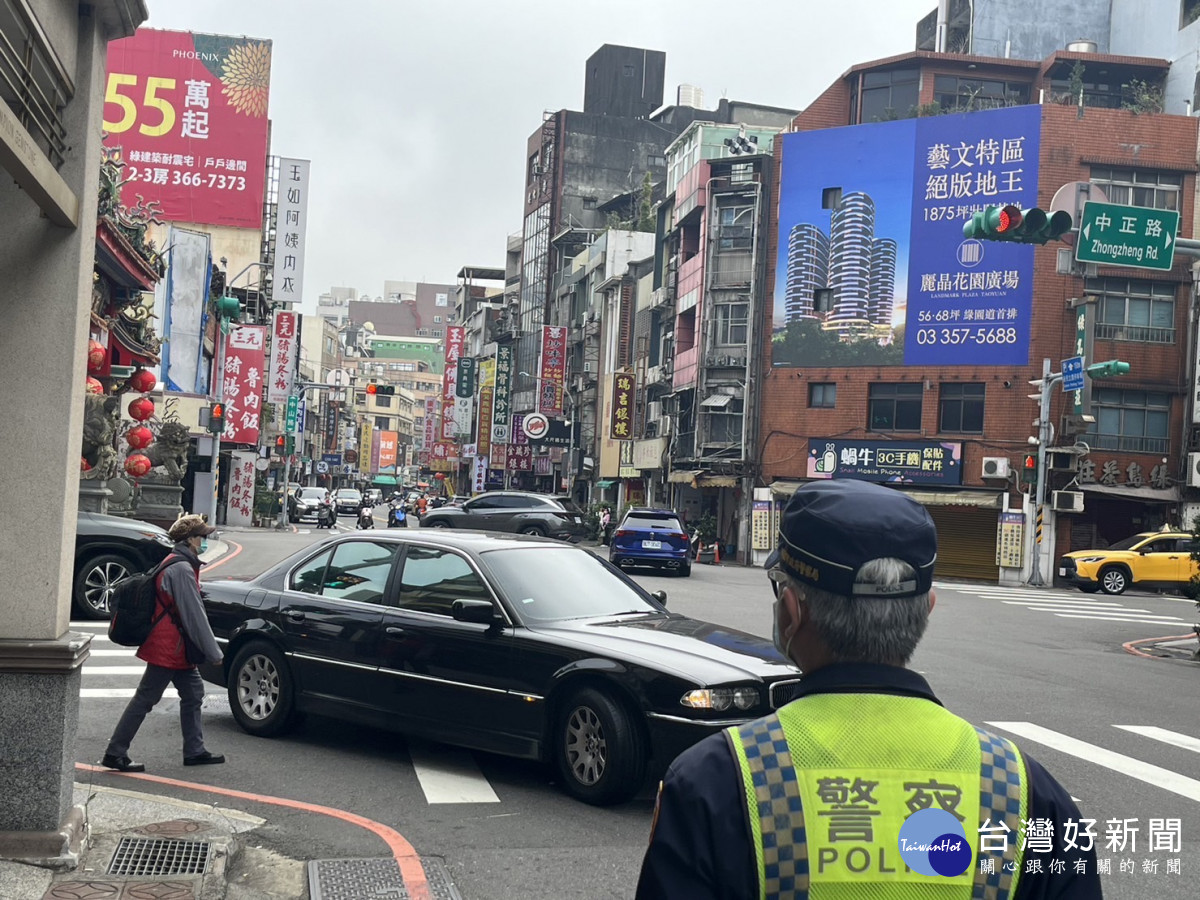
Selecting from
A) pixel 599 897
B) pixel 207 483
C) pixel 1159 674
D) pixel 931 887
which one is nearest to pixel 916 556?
pixel 931 887

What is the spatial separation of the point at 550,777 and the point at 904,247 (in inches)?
1477

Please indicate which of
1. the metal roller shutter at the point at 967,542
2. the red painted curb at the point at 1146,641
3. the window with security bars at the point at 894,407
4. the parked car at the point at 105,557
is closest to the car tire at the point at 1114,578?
the metal roller shutter at the point at 967,542

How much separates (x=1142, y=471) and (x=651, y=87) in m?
59.4

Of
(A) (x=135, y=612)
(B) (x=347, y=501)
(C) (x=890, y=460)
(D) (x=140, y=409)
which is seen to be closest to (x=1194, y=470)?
(C) (x=890, y=460)

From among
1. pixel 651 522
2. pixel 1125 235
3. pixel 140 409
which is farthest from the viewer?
pixel 651 522

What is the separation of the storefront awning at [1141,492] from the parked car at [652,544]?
16.4m

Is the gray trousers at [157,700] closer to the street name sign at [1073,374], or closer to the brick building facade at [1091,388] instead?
the street name sign at [1073,374]

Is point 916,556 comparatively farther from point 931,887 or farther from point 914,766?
point 931,887

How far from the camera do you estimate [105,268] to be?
21516mm

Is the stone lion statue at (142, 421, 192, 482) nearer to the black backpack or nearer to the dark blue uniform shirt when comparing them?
the black backpack

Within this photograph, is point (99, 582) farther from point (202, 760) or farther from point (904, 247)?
point (904, 247)

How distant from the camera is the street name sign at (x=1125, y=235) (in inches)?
559

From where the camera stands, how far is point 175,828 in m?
6.24

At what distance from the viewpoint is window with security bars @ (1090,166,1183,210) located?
133 ft
